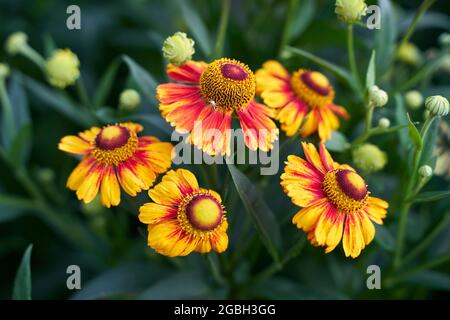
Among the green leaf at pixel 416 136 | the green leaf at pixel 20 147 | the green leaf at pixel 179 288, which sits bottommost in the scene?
the green leaf at pixel 179 288

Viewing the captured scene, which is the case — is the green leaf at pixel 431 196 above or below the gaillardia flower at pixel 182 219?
above

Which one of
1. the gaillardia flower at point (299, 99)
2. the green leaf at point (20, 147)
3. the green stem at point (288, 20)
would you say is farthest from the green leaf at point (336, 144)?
the green leaf at point (20, 147)

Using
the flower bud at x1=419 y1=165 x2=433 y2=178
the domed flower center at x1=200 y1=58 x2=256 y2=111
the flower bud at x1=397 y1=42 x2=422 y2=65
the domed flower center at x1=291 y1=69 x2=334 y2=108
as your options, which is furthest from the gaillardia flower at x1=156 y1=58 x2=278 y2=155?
the flower bud at x1=397 y1=42 x2=422 y2=65

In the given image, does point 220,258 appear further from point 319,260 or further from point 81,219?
point 81,219

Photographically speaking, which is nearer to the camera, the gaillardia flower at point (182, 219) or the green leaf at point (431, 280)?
the gaillardia flower at point (182, 219)

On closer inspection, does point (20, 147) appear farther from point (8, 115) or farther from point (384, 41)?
point (384, 41)

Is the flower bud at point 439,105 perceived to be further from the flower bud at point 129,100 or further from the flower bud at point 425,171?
the flower bud at point 129,100
